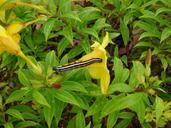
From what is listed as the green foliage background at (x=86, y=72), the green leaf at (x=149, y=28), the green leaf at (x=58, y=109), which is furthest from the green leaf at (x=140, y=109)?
the green leaf at (x=149, y=28)

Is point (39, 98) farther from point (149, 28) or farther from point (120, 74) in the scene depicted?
point (149, 28)

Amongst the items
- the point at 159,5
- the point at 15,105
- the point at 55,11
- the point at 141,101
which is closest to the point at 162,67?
the point at 159,5

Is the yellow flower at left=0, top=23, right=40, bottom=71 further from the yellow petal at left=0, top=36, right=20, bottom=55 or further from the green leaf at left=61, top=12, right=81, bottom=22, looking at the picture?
the green leaf at left=61, top=12, right=81, bottom=22

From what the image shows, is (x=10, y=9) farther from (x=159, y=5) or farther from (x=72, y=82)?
(x=159, y=5)

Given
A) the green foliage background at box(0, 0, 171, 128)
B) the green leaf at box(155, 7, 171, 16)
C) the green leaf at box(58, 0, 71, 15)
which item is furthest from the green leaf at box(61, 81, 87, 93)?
the green leaf at box(155, 7, 171, 16)

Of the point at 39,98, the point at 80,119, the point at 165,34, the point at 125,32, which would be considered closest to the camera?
the point at 39,98

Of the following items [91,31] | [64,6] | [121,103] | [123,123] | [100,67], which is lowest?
[123,123]

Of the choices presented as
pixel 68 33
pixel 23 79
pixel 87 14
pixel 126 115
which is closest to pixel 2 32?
pixel 23 79
